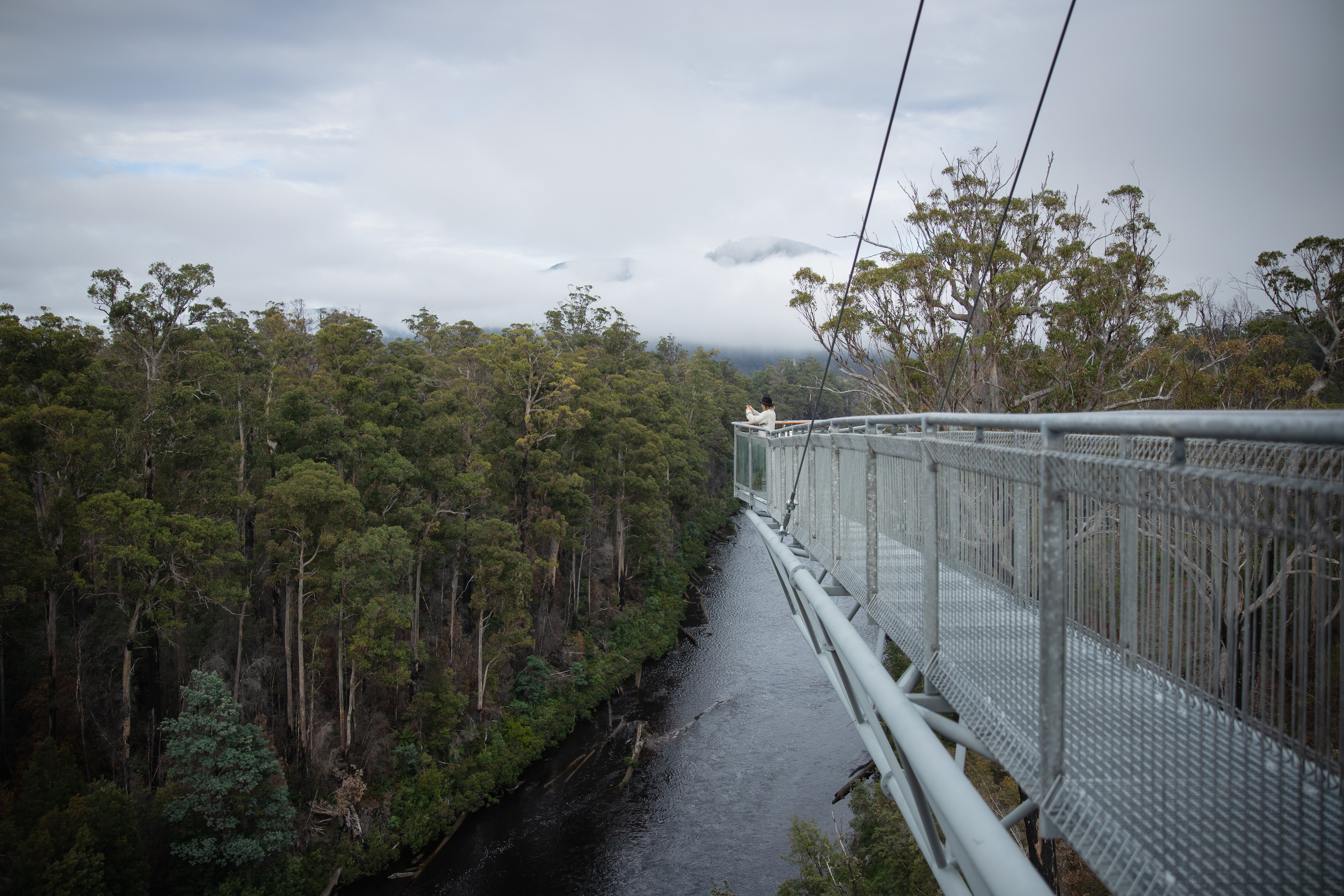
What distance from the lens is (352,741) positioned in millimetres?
16750

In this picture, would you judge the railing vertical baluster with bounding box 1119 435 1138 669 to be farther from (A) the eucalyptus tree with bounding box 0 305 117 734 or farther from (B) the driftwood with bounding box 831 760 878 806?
(A) the eucalyptus tree with bounding box 0 305 117 734

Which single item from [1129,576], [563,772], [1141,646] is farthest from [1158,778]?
[563,772]

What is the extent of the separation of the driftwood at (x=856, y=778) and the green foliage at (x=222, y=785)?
33.9 feet

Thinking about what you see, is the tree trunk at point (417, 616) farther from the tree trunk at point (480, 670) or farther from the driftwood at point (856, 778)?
the driftwood at point (856, 778)

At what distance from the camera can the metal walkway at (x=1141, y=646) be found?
132 centimetres

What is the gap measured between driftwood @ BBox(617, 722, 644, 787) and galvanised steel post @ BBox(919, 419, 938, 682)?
1507 cm

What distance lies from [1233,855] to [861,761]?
16122 mm

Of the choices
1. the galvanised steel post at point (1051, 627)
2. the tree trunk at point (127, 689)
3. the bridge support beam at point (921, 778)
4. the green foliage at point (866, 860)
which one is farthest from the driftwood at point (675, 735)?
the galvanised steel post at point (1051, 627)

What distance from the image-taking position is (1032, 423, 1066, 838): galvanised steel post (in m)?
1.84

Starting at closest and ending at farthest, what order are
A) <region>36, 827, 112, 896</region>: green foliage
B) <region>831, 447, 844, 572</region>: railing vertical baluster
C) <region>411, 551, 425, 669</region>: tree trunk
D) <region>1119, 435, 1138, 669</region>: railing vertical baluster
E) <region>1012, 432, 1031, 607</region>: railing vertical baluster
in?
1. <region>1119, 435, 1138, 669</region>: railing vertical baluster
2. <region>1012, 432, 1031, 607</region>: railing vertical baluster
3. <region>831, 447, 844, 572</region>: railing vertical baluster
4. <region>36, 827, 112, 896</region>: green foliage
5. <region>411, 551, 425, 669</region>: tree trunk

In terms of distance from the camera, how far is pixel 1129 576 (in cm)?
184

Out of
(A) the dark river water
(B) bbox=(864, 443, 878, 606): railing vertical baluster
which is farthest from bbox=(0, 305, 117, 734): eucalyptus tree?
(B) bbox=(864, 443, 878, 606): railing vertical baluster

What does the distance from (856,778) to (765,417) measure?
29.9 ft

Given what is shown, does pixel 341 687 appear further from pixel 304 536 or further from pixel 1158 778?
pixel 1158 778
